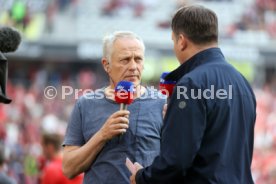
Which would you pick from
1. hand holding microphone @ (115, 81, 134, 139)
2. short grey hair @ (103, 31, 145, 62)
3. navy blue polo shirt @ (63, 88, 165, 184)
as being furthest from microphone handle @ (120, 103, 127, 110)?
short grey hair @ (103, 31, 145, 62)

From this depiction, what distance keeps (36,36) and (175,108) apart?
69.0 ft

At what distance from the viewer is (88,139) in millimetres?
5480

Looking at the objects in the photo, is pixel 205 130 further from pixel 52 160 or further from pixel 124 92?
pixel 52 160

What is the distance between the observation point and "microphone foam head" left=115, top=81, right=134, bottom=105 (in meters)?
5.25

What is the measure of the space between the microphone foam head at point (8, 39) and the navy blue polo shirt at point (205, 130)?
92 cm

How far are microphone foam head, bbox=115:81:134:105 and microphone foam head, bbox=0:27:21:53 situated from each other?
67 cm

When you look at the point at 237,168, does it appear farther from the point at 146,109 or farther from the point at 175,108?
the point at 146,109

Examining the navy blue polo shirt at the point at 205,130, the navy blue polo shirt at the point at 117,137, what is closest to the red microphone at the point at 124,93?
the navy blue polo shirt at the point at 117,137

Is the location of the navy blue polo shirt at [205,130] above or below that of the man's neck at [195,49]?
below

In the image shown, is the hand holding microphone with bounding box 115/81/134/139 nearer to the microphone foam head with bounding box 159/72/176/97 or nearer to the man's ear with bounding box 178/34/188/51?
the microphone foam head with bounding box 159/72/176/97

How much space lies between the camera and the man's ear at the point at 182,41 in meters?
4.79

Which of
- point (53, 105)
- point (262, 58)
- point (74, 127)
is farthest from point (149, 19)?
point (74, 127)

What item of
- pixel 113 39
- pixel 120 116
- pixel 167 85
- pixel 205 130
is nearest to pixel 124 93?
pixel 120 116

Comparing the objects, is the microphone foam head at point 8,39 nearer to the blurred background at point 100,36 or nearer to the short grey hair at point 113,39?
the short grey hair at point 113,39
